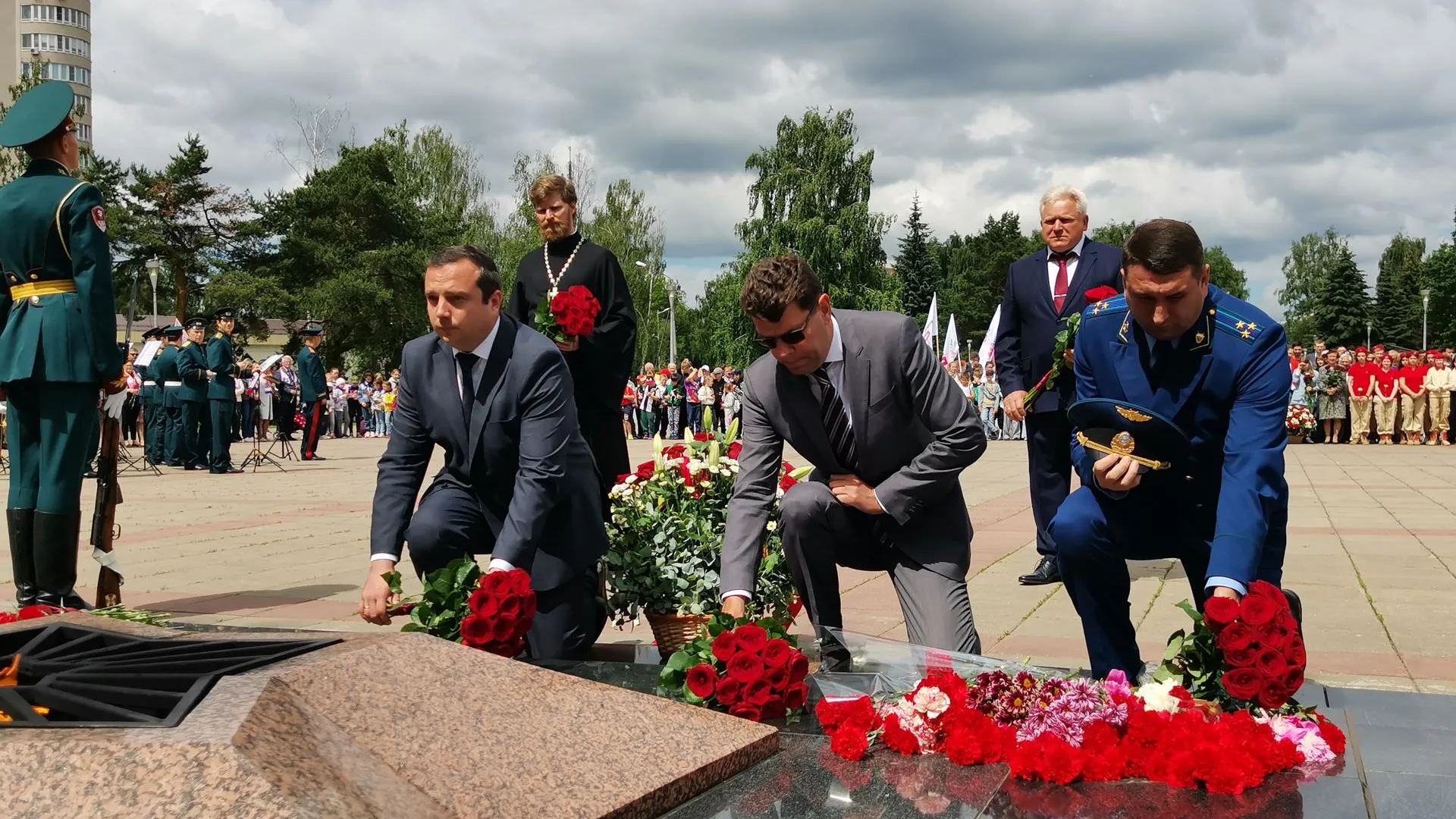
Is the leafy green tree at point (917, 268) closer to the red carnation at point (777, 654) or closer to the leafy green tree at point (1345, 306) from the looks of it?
the leafy green tree at point (1345, 306)

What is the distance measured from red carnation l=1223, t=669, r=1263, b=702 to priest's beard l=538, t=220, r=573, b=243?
4.09 meters

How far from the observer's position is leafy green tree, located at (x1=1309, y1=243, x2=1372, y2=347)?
68438mm

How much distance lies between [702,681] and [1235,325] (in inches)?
74.5

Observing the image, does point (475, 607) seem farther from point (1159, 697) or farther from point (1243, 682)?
point (1243, 682)

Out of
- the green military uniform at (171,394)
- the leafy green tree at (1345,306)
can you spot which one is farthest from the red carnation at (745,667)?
the leafy green tree at (1345,306)

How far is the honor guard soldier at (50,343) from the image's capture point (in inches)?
222

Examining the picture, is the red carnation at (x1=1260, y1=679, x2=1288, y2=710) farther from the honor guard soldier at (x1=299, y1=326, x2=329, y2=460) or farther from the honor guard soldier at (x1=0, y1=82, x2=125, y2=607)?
the honor guard soldier at (x1=299, y1=326, x2=329, y2=460)

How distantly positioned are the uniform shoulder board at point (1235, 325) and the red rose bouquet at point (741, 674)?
1.59m

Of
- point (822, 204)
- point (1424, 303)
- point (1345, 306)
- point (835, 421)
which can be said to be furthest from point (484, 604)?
point (1345, 306)

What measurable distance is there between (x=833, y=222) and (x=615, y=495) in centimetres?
4941

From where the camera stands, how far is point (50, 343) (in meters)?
5.67

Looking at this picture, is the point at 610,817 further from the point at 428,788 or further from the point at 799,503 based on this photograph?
the point at 799,503

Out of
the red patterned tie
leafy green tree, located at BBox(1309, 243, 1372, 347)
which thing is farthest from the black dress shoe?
leafy green tree, located at BBox(1309, 243, 1372, 347)

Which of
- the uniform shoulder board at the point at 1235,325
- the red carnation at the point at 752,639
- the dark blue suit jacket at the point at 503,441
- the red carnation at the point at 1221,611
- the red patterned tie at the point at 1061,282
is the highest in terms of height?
the red patterned tie at the point at 1061,282
